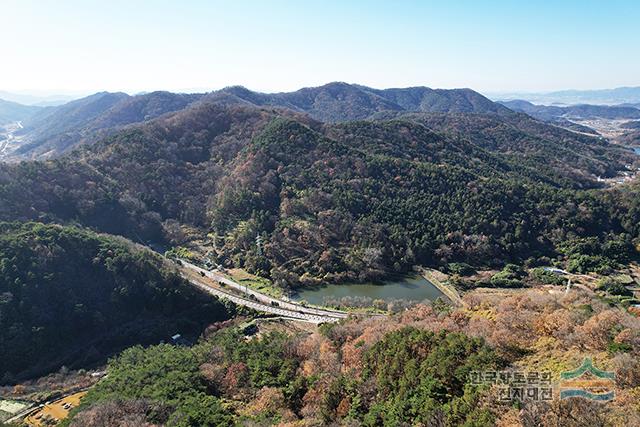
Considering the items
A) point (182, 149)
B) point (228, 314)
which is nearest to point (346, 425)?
point (228, 314)

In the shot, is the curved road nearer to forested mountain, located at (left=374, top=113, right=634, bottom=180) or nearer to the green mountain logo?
the green mountain logo

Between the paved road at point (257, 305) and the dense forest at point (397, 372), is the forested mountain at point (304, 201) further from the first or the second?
the dense forest at point (397, 372)

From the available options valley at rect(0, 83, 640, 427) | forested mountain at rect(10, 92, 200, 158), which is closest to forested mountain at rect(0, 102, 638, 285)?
valley at rect(0, 83, 640, 427)

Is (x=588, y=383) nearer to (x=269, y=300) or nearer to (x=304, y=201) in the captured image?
(x=269, y=300)

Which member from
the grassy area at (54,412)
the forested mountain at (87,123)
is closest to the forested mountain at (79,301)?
the grassy area at (54,412)

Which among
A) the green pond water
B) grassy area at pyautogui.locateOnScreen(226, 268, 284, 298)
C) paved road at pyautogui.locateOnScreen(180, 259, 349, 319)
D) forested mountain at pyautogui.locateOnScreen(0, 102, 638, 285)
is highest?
forested mountain at pyautogui.locateOnScreen(0, 102, 638, 285)

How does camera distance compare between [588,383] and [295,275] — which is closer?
[588,383]

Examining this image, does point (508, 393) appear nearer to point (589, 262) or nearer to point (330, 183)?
point (589, 262)

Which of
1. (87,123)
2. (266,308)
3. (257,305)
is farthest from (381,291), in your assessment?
(87,123)
